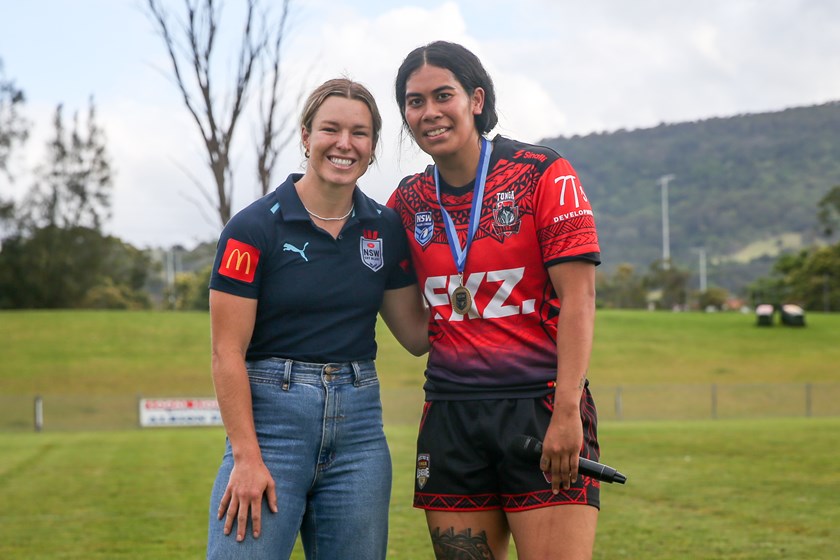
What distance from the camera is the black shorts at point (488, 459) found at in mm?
3277

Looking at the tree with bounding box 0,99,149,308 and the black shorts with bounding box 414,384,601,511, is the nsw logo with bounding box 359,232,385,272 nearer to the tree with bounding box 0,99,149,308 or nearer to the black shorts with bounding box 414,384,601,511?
the black shorts with bounding box 414,384,601,511

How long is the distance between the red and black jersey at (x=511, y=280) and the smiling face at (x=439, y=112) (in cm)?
17

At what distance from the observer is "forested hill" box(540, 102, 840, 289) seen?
14625 cm

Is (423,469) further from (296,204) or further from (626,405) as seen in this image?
(626,405)

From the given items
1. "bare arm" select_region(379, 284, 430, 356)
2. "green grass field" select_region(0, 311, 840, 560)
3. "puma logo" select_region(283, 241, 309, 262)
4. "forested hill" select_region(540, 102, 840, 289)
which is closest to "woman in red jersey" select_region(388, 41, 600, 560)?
"bare arm" select_region(379, 284, 430, 356)

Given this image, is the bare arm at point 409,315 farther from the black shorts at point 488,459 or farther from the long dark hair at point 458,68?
the long dark hair at point 458,68

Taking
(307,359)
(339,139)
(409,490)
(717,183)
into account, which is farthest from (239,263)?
(717,183)

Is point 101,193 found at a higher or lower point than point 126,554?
higher

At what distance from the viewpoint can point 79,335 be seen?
4659 cm

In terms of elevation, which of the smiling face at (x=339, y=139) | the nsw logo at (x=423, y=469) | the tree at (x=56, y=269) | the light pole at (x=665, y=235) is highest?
the light pole at (x=665, y=235)

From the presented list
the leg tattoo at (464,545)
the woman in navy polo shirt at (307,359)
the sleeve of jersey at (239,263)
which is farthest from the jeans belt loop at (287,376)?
the leg tattoo at (464,545)

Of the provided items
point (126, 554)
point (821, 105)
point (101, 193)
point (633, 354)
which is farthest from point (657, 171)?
point (126, 554)

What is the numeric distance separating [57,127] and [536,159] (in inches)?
2675

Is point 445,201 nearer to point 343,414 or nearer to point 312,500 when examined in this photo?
point 343,414
